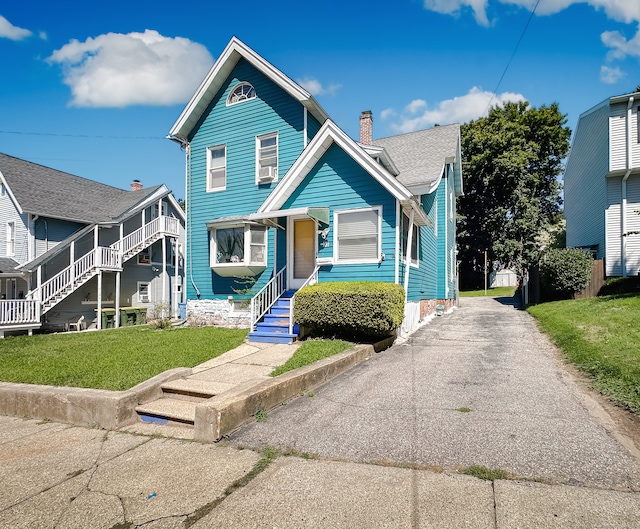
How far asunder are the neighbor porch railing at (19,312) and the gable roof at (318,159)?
11.3 m

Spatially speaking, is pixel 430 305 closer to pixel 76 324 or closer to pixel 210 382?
pixel 210 382

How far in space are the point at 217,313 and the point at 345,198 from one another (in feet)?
19.7

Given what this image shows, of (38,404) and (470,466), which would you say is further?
(38,404)

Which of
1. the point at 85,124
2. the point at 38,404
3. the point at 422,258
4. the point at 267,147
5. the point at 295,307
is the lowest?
the point at 38,404

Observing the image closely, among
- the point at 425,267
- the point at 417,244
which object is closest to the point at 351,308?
the point at 417,244

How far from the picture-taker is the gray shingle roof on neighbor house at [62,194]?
19375 mm

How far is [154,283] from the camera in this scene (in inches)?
945

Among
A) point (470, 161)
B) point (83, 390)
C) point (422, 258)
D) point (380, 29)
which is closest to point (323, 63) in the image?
point (380, 29)

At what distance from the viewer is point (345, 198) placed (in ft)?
35.7

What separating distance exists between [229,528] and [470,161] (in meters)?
29.7

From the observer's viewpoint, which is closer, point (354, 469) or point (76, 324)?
point (354, 469)

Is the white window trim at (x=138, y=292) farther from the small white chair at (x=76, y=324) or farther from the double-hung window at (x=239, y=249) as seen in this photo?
the double-hung window at (x=239, y=249)

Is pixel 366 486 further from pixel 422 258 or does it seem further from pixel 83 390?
pixel 422 258

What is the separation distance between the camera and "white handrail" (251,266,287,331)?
1123 centimetres
